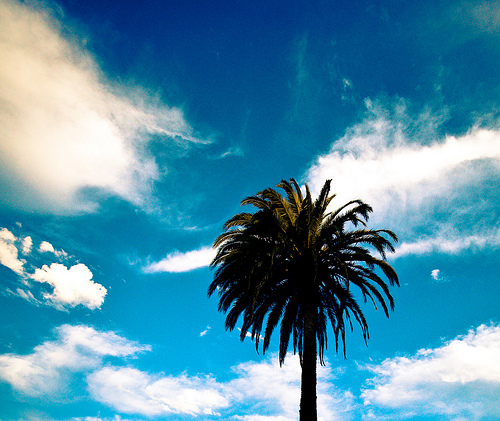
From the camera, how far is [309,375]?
37.6 feet

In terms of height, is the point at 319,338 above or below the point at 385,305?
below

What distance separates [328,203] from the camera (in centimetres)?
1418

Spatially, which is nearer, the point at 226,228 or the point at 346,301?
the point at 346,301

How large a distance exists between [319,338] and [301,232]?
5.63 meters

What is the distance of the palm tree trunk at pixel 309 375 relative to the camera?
428 inches

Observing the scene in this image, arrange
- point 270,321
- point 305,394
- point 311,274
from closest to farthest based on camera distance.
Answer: point 305,394
point 311,274
point 270,321

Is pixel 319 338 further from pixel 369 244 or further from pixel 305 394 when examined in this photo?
pixel 369 244

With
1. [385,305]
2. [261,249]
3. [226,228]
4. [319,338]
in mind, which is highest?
[226,228]

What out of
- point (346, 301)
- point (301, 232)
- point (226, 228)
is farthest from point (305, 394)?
point (226, 228)

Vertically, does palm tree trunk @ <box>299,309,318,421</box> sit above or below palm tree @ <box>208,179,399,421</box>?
below

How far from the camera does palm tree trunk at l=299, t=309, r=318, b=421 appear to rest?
35.7ft

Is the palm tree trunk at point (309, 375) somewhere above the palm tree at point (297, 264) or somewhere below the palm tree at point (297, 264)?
below

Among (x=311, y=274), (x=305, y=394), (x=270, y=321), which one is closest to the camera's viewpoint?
(x=305, y=394)

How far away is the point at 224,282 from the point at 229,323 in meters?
2.09
